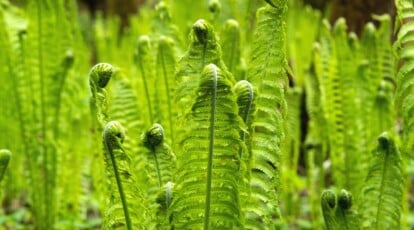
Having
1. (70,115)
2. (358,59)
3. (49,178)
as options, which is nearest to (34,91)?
(70,115)

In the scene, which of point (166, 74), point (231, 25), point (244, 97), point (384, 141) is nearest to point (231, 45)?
point (231, 25)

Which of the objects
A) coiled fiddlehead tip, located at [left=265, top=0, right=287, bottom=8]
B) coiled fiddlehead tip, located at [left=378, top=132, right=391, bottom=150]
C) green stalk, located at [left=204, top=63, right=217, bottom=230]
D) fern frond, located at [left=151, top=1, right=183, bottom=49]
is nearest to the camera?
green stalk, located at [left=204, top=63, right=217, bottom=230]

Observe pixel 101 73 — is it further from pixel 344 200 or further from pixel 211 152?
pixel 344 200

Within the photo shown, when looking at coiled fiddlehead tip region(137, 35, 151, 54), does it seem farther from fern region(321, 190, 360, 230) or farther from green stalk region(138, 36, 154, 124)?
fern region(321, 190, 360, 230)

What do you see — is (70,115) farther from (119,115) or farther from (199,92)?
(199,92)

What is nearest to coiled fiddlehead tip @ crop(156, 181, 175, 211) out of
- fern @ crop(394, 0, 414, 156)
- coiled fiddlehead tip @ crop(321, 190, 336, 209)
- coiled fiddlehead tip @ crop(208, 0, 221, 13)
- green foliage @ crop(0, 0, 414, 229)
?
green foliage @ crop(0, 0, 414, 229)

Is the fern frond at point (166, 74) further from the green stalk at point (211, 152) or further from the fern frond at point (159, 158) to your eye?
the green stalk at point (211, 152)
